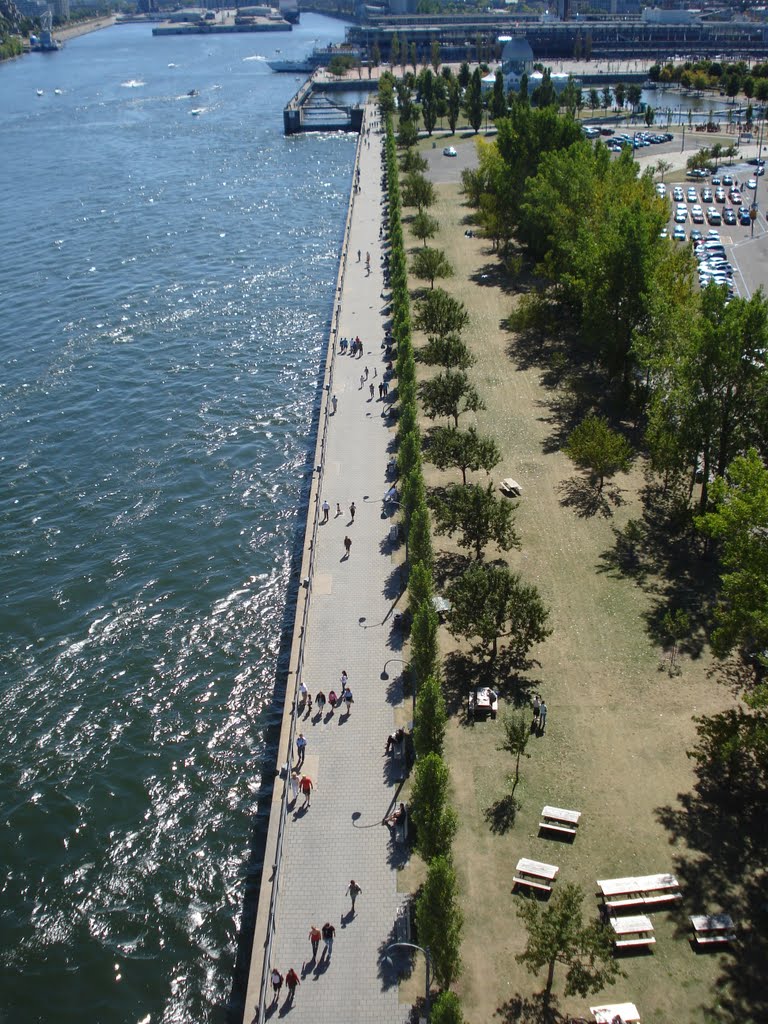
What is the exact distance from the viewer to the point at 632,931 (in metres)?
21.7

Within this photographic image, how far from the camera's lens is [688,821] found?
25031 mm

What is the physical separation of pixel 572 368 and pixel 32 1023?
43.4m

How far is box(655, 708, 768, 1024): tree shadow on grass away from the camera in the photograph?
20953 millimetres

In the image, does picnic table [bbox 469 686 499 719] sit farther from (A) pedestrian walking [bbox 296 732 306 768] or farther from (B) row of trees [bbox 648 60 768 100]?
(B) row of trees [bbox 648 60 768 100]

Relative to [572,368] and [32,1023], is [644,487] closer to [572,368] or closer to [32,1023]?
[572,368]

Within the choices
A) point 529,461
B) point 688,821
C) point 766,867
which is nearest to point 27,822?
point 688,821

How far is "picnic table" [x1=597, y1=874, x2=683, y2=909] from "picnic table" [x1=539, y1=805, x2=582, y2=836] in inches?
72.4

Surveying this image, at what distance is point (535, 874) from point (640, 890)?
265 cm

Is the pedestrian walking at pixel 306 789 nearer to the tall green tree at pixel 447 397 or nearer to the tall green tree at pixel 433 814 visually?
the tall green tree at pixel 433 814

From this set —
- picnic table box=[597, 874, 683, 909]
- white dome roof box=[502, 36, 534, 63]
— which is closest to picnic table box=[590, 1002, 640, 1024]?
picnic table box=[597, 874, 683, 909]

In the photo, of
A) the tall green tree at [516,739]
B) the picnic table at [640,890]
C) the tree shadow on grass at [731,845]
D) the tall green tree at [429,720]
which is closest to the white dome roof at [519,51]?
the tall green tree at [516,739]

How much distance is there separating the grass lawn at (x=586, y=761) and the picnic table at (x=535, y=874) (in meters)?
0.38

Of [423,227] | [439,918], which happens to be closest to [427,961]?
[439,918]

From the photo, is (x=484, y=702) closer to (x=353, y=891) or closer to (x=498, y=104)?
(x=353, y=891)
